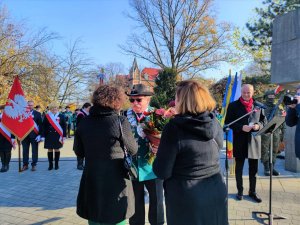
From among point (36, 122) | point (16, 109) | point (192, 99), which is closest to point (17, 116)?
point (16, 109)

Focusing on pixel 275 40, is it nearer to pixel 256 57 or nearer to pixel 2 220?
pixel 2 220

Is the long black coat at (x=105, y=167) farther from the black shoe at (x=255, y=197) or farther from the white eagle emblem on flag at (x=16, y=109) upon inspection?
the white eagle emblem on flag at (x=16, y=109)

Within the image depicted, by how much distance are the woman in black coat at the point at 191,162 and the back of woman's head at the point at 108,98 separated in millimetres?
749

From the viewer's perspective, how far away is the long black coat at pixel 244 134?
15.8 feet

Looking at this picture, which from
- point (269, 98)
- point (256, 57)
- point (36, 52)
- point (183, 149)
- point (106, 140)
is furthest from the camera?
point (256, 57)

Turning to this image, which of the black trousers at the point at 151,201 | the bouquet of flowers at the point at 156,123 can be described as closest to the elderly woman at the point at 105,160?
the bouquet of flowers at the point at 156,123

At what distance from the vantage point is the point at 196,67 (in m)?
27.7

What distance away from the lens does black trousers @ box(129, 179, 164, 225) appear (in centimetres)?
333

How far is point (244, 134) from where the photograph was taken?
4.88 metres

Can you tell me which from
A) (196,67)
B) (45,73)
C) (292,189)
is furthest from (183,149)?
(196,67)

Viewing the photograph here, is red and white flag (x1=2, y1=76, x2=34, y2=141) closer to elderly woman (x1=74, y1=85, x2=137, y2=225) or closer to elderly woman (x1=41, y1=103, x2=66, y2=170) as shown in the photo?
elderly woman (x1=41, y1=103, x2=66, y2=170)

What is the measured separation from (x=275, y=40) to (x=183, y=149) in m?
6.48

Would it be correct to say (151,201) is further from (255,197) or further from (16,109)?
(16,109)

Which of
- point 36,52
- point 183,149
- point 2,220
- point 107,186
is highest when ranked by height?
point 36,52
